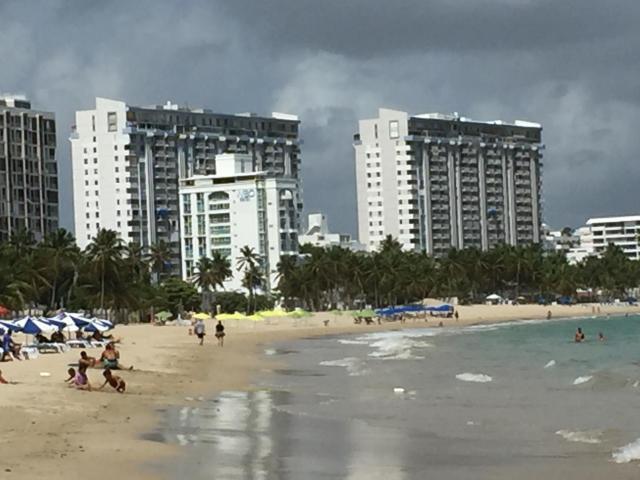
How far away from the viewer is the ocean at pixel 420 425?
20344 mm

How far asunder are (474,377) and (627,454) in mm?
22154

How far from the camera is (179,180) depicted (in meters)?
178

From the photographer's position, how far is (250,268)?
15388 centimetres

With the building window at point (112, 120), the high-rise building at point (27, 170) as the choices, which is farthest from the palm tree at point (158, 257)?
the building window at point (112, 120)

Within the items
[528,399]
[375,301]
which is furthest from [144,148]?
[528,399]

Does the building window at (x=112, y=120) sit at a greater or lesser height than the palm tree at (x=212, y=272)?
greater

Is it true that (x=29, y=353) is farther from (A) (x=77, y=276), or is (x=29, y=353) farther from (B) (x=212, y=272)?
(B) (x=212, y=272)

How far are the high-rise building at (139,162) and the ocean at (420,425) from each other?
432 feet

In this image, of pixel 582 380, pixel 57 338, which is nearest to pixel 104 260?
pixel 57 338

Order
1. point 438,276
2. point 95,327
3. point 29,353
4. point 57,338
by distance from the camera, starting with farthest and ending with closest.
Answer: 1. point 438,276
2. point 95,327
3. point 57,338
4. point 29,353

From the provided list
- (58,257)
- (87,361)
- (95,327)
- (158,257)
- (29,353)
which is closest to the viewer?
(87,361)

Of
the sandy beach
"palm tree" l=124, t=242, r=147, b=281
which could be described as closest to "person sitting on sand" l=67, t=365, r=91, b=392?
the sandy beach

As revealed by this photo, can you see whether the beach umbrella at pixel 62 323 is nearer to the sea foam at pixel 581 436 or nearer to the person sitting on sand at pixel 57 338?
the person sitting on sand at pixel 57 338

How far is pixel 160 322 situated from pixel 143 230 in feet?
243
